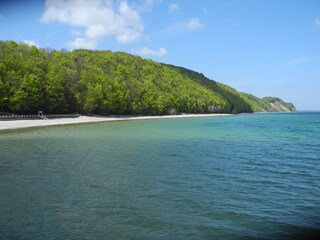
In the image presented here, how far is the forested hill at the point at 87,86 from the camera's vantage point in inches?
2835

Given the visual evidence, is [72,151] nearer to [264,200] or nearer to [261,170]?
[261,170]

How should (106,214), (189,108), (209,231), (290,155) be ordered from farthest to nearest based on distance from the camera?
(189,108)
(290,155)
(106,214)
(209,231)

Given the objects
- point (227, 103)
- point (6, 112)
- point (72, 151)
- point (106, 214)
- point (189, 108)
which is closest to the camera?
point (106, 214)

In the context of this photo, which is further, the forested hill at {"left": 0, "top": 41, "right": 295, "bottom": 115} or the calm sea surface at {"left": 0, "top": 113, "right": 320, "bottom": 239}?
the forested hill at {"left": 0, "top": 41, "right": 295, "bottom": 115}

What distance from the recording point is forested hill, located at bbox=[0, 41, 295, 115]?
72000mm

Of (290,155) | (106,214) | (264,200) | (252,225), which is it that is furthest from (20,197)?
(290,155)

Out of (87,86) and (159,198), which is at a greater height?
(87,86)

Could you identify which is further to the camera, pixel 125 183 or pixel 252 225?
pixel 125 183

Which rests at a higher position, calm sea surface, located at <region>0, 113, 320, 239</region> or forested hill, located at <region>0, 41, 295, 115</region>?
forested hill, located at <region>0, 41, 295, 115</region>

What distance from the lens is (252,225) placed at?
9922 mm

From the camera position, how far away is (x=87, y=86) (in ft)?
322

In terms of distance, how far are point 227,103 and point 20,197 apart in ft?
634

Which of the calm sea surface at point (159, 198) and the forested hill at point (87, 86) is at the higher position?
the forested hill at point (87, 86)

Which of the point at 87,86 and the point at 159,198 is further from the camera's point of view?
the point at 87,86
